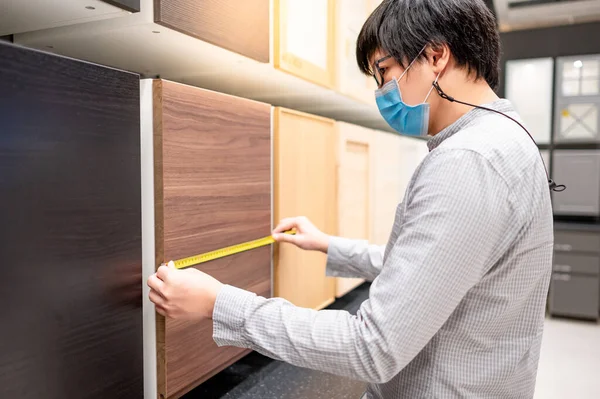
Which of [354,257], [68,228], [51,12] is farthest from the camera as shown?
[354,257]

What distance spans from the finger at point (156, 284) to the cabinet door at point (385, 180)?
1.07 meters

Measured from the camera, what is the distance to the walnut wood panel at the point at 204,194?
718 millimetres

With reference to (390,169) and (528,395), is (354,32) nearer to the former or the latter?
(390,169)

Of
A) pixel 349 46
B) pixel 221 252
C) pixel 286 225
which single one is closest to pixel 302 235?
pixel 286 225

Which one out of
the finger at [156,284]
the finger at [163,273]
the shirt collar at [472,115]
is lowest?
the finger at [156,284]

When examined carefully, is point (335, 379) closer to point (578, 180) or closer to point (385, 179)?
point (385, 179)

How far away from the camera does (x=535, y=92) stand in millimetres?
3613

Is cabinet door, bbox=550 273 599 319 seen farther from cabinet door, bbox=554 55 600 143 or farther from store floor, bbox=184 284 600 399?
cabinet door, bbox=554 55 600 143

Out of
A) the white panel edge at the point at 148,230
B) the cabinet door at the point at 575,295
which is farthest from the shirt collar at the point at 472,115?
the cabinet door at the point at 575,295

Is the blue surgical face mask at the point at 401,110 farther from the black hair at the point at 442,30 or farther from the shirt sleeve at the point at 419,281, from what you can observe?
the shirt sleeve at the point at 419,281

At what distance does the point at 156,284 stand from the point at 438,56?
1.86 feet

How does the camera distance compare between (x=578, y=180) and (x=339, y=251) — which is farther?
(x=578, y=180)

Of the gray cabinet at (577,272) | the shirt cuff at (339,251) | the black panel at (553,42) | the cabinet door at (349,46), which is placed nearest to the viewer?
the shirt cuff at (339,251)

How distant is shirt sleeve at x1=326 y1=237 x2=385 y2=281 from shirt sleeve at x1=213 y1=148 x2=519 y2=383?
0.50 metres
